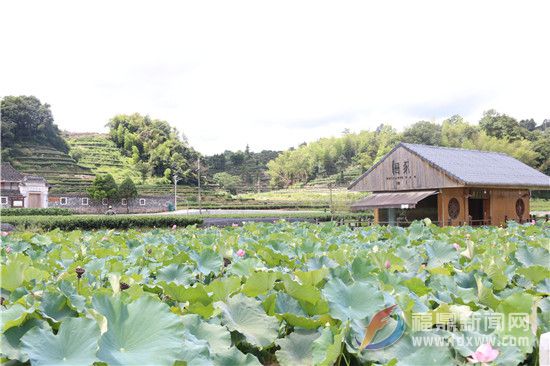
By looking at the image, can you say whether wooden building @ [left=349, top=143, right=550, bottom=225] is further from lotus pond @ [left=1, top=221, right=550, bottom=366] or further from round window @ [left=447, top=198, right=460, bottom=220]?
lotus pond @ [left=1, top=221, right=550, bottom=366]

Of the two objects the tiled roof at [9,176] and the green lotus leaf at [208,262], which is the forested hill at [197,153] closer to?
the tiled roof at [9,176]

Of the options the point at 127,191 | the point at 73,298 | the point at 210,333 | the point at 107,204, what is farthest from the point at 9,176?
the point at 210,333

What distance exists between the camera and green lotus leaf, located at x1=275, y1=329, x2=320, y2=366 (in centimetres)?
133

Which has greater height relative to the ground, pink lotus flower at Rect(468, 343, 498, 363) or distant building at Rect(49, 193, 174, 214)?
pink lotus flower at Rect(468, 343, 498, 363)

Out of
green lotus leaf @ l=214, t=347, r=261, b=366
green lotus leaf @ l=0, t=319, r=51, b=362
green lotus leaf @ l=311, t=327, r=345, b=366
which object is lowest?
green lotus leaf @ l=214, t=347, r=261, b=366

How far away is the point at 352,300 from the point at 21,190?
51.2 meters

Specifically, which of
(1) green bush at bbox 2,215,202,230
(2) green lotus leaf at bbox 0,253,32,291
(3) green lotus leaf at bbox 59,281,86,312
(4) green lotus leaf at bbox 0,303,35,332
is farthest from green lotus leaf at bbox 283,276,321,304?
(1) green bush at bbox 2,215,202,230

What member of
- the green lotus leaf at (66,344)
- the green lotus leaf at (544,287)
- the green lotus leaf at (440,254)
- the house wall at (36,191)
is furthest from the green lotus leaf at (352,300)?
the house wall at (36,191)

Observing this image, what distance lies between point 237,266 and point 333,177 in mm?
79187

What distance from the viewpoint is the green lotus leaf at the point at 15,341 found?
1.14 meters

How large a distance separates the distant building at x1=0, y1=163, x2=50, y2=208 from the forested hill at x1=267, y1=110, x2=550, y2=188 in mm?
38734

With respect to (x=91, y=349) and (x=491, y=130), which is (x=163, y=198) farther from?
(x=91, y=349)

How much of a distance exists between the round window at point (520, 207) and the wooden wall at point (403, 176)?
216 inches

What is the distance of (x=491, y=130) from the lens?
59.6 metres
